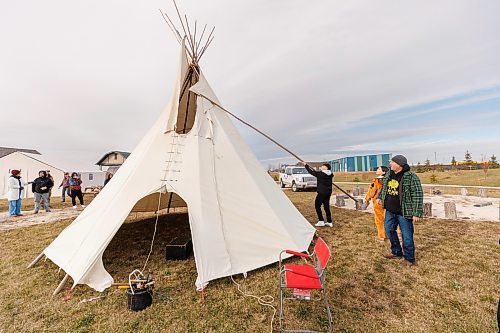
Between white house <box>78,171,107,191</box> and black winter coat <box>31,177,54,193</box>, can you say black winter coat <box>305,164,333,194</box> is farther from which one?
white house <box>78,171,107,191</box>

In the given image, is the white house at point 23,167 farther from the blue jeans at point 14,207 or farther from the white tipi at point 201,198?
the white tipi at point 201,198

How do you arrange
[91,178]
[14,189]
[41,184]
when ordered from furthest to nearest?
[91,178] < [41,184] < [14,189]

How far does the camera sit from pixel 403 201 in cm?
389

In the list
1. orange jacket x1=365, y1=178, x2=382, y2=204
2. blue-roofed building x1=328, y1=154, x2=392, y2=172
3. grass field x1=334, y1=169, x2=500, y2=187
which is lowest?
grass field x1=334, y1=169, x2=500, y2=187

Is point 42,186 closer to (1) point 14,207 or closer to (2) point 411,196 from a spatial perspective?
(1) point 14,207

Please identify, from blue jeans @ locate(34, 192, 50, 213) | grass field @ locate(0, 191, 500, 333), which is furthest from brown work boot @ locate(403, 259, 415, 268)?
blue jeans @ locate(34, 192, 50, 213)

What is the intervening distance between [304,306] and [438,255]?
316cm

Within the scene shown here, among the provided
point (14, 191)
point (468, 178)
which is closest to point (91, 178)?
point (14, 191)

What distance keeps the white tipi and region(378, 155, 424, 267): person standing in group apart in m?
1.53

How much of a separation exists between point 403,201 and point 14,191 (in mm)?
12564

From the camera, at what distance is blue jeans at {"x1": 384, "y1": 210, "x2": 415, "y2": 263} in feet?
12.9

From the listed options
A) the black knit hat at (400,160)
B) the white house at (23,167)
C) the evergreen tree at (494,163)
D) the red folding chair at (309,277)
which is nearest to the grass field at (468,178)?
the evergreen tree at (494,163)

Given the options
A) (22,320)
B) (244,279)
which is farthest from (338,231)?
(22,320)

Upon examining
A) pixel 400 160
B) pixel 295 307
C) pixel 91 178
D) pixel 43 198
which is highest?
pixel 400 160
